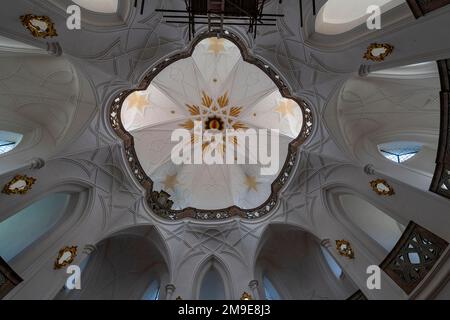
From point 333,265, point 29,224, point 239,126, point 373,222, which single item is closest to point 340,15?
point 373,222

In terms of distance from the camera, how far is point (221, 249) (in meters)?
13.9

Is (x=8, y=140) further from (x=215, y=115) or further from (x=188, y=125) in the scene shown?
(x=215, y=115)

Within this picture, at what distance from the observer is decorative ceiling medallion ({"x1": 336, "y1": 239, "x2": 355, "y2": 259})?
1015 centimetres

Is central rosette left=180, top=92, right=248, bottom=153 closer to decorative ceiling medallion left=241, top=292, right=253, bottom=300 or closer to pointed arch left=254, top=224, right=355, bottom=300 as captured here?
pointed arch left=254, top=224, right=355, bottom=300

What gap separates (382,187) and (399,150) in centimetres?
339

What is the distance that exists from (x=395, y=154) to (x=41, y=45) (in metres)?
12.8

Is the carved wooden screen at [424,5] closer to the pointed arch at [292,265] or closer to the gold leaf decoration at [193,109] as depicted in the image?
the pointed arch at [292,265]

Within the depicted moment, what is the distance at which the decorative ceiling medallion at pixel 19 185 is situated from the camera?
28.0ft

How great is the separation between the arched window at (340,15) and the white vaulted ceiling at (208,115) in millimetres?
5890

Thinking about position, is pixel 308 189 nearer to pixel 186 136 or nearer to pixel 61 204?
pixel 186 136

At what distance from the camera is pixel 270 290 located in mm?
13625

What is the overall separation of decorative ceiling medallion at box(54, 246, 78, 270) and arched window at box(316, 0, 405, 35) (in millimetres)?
11364

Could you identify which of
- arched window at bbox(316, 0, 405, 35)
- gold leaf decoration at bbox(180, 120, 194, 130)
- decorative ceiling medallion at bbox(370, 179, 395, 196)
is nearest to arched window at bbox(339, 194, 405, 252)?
decorative ceiling medallion at bbox(370, 179, 395, 196)

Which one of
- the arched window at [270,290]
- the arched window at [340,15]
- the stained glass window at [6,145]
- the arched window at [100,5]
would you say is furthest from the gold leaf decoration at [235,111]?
the stained glass window at [6,145]
